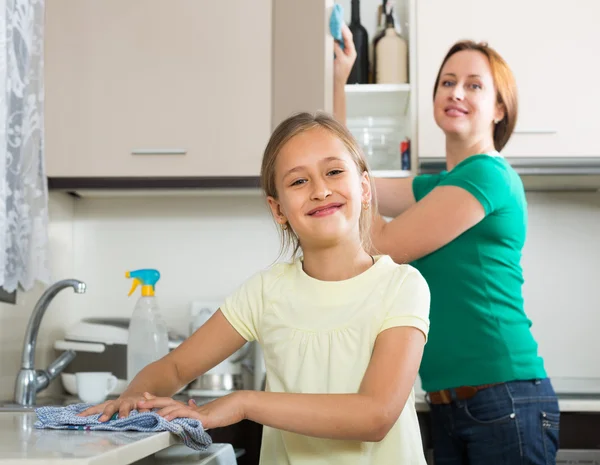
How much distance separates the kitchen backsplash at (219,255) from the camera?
2.49 metres

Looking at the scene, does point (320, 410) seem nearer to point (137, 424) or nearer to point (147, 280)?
point (137, 424)

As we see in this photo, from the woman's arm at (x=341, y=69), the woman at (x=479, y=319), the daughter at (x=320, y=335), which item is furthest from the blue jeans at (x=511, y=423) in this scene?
the woman's arm at (x=341, y=69)

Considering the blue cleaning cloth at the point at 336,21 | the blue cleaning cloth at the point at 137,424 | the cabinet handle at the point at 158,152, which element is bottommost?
the blue cleaning cloth at the point at 137,424

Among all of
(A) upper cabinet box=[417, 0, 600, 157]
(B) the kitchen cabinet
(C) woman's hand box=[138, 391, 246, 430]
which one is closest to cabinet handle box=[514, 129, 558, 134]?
(A) upper cabinet box=[417, 0, 600, 157]

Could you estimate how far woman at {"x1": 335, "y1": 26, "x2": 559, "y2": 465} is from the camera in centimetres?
149

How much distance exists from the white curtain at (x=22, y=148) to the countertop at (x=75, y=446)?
0.89m

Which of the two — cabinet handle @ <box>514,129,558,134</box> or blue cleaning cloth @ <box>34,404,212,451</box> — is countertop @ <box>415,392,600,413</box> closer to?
cabinet handle @ <box>514,129,558,134</box>

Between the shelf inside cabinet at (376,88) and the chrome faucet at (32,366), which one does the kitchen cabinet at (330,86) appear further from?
the chrome faucet at (32,366)

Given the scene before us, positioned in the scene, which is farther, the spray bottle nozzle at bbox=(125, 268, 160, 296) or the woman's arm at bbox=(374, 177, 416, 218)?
the spray bottle nozzle at bbox=(125, 268, 160, 296)

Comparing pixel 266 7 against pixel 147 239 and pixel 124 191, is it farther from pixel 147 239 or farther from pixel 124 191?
pixel 147 239

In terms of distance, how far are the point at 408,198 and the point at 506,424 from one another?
61 centimetres

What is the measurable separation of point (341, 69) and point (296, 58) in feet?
0.71

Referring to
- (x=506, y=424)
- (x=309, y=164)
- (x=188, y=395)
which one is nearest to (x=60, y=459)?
(x=309, y=164)

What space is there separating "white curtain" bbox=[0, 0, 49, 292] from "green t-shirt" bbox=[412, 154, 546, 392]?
0.91 m
